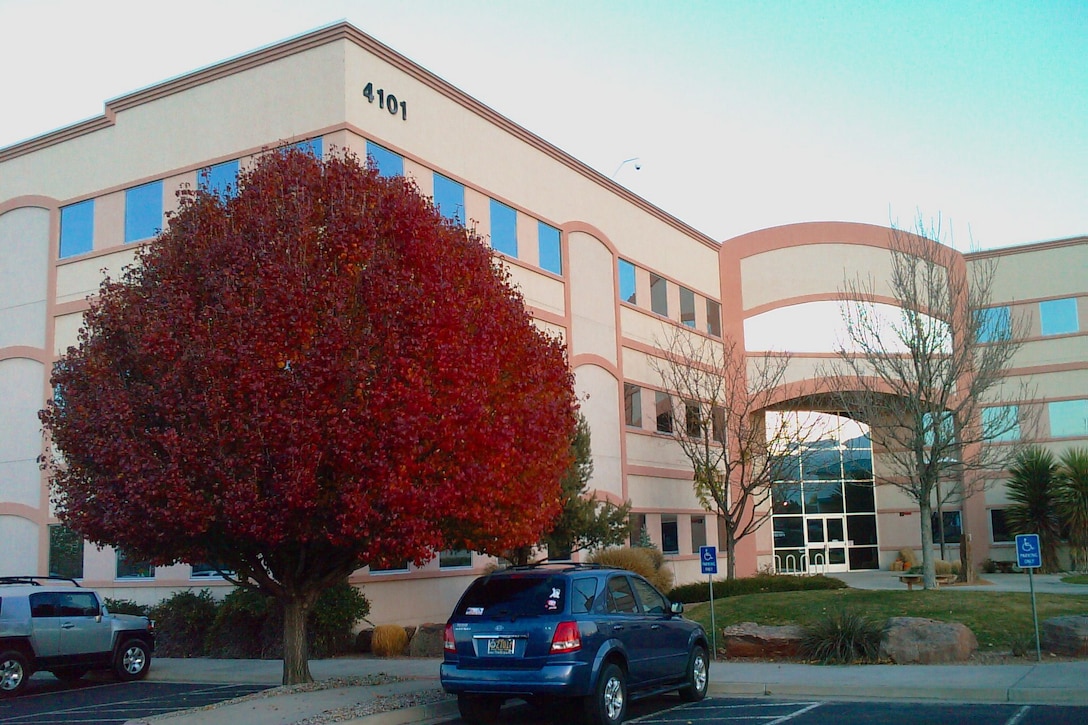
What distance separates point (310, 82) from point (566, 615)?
53.1 feet

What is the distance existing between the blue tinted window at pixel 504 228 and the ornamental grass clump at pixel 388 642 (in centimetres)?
1093

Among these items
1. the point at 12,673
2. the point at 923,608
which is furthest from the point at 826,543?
the point at 12,673

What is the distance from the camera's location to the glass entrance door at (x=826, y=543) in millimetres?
44906

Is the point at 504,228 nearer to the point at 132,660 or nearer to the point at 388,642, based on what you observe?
the point at 388,642

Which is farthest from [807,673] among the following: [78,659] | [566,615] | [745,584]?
[745,584]

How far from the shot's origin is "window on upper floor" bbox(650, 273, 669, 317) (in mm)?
36562

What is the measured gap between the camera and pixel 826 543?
45094 mm

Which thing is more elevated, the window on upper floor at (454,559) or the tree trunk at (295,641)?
the window on upper floor at (454,559)

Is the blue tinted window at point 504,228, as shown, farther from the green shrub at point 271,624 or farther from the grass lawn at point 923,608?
the grass lawn at point 923,608

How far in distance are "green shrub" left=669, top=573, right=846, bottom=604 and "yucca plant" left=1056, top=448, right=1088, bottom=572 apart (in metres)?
13.2

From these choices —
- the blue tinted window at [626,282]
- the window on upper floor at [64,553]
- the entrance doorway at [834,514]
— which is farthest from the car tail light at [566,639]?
the entrance doorway at [834,514]

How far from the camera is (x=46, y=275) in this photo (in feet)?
91.7

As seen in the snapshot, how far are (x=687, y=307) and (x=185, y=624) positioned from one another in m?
22.4

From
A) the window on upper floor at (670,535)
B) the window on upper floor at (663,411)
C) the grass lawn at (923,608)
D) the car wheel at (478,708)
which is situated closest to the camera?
the car wheel at (478,708)
